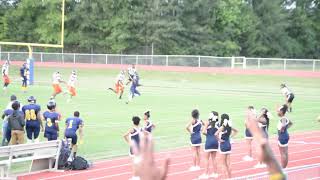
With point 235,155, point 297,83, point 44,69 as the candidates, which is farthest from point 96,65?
point 235,155

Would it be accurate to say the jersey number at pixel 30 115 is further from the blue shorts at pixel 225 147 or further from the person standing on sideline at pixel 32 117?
the blue shorts at pixel 225 147

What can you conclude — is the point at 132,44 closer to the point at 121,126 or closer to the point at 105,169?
the point at 121,126

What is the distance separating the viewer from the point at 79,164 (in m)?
15.0

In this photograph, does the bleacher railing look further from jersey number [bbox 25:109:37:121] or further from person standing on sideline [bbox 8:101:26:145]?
person standing on sideline [bbox 8:101:26:145]

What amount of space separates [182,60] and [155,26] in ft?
34.8

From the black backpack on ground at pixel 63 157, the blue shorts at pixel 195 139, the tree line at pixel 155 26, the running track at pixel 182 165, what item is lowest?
the running track at pixel 182 165

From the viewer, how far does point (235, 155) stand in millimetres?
17594

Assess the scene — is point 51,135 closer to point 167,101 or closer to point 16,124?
point 16,124

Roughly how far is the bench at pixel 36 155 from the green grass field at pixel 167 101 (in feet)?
5.12

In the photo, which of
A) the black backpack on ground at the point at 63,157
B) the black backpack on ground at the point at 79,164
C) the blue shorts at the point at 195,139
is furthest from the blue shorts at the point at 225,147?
the black backpack on ground at the point at 63,157

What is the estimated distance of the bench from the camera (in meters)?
13.9

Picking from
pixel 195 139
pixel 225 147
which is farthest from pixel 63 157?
pixel 225 147

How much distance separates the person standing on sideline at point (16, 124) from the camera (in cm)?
1581

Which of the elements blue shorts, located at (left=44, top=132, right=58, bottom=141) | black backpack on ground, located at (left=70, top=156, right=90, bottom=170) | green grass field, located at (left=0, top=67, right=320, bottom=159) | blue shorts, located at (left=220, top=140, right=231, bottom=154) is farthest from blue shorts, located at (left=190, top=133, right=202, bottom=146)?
blue shorts, located at (left=44, top=132, right=58, bottom=141)
